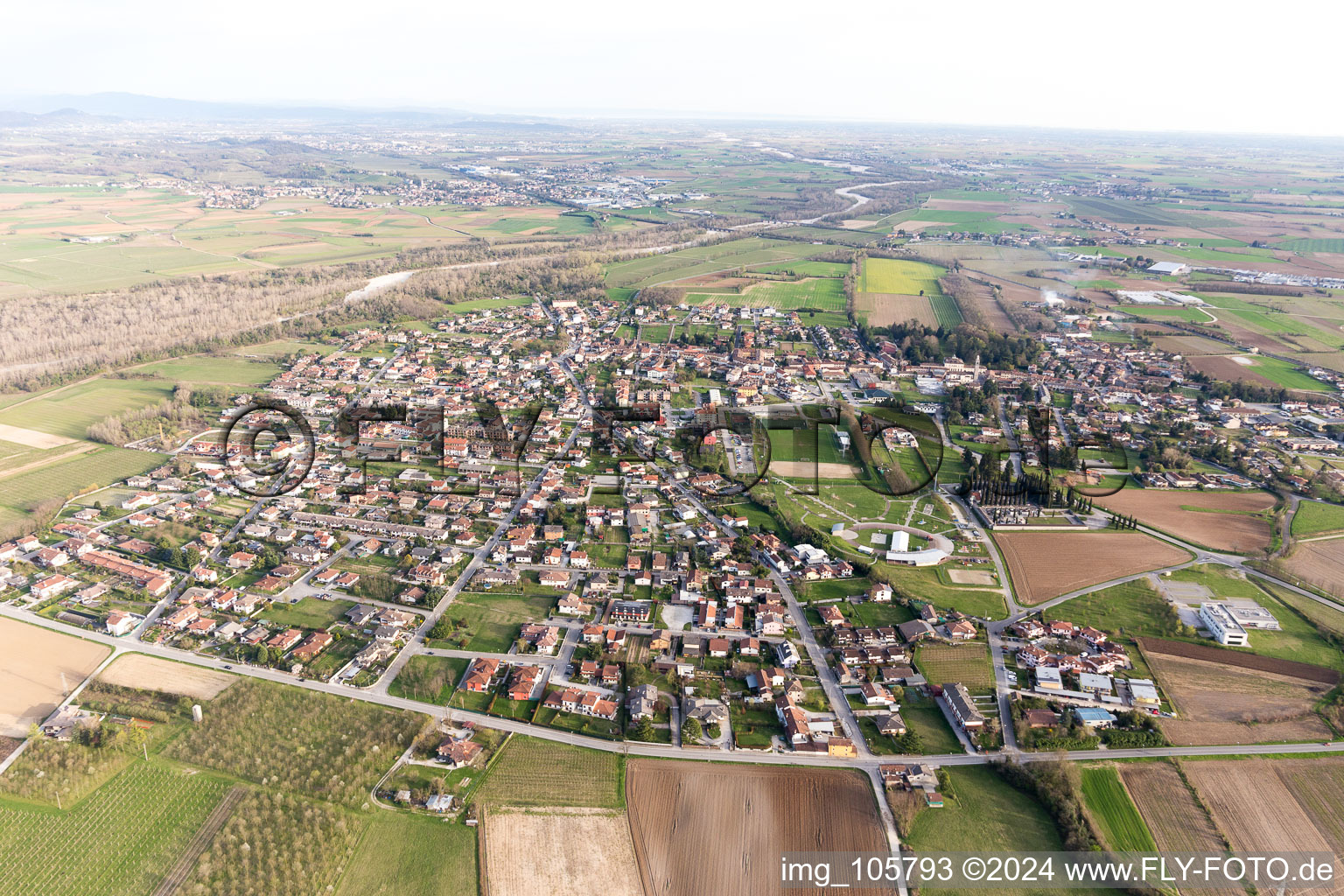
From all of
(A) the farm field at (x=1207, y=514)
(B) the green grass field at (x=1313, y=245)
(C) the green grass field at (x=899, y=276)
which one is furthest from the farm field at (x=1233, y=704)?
(B) the green grass field at (x=1313, y=245)

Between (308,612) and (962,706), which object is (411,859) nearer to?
(308,612)

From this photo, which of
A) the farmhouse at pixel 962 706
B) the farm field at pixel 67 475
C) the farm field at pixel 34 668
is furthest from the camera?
the farm field at pixel 67 475

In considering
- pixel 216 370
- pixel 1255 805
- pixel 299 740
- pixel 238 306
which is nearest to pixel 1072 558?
pixel 1255 805

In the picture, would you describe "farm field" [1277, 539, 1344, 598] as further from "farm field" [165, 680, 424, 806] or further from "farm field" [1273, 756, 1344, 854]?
"farm field" [165, 680, 424, 806]

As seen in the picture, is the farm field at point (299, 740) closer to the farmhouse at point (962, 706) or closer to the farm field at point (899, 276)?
the farmhouse at point (962, 706)

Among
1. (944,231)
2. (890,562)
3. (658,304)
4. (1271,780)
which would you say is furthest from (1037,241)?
(1271,780)

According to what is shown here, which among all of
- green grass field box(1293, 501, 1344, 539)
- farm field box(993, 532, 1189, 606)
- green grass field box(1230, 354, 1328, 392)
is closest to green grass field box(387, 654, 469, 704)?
farm field box(993, 532, 1189, 606)
